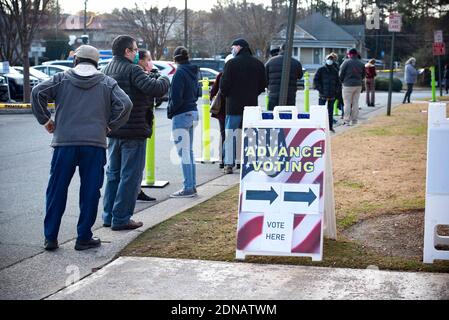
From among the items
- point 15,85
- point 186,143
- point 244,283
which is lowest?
point 244,283

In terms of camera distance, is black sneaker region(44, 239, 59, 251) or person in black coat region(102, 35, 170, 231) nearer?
black sneaker region(44, 239, 59, 251)

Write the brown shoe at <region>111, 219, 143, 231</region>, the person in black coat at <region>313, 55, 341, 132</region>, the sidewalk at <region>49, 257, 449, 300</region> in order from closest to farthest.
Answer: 1. the sidewalk at <region>49, 257, 449, 300</region>
2. the brown shoe at <region>111, 219, 143, 231</region>
3. the person in black coat at <region>313, 55, 341, 132</region>

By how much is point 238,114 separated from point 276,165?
469cm

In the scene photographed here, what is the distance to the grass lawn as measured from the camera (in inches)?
239

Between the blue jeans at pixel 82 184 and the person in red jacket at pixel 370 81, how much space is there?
20.5 metres

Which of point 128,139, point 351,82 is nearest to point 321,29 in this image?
point 351,82

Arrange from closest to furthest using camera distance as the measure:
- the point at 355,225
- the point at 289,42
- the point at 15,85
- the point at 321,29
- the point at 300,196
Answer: the point at 300,196 < the point at 355,225 < the point at 289,42 < the point at 15,85 < the point at 321,29

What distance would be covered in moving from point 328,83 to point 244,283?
12.0m

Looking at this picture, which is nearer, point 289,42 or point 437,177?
point 437,177

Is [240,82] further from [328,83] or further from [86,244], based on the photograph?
[328,83]

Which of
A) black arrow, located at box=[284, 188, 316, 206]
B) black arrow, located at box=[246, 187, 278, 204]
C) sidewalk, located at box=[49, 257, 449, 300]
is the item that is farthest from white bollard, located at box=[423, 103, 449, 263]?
black arrow, located at box=[246, 187, 278, 204]

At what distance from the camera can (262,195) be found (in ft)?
20.1

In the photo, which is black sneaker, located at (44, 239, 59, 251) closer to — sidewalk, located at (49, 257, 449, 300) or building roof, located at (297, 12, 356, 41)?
sidewalk, located at (49, 257, 449, 300)
